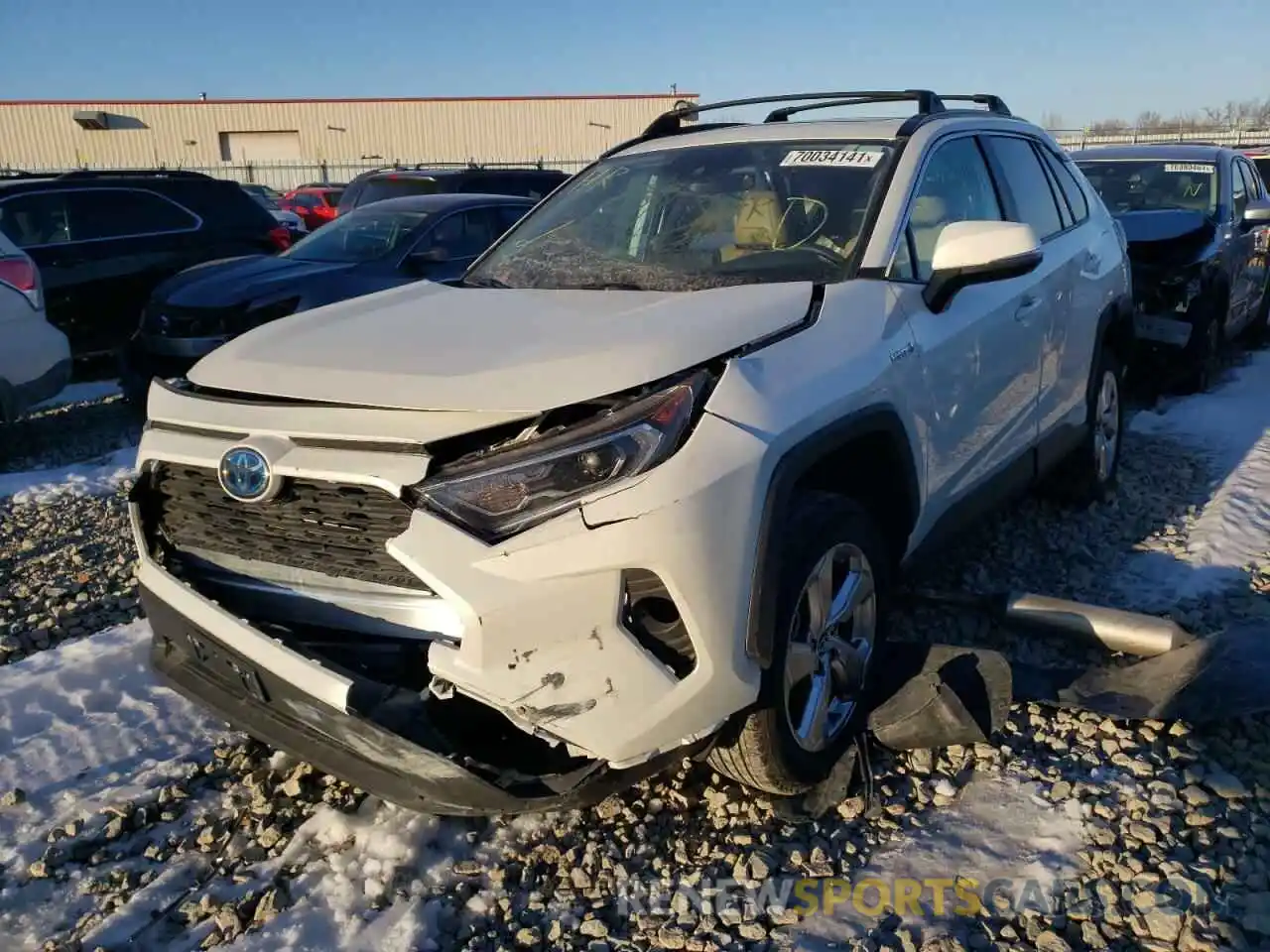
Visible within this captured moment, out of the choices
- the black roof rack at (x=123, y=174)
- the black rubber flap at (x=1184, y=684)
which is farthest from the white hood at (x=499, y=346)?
the black roof rack at (x=123, y=174)

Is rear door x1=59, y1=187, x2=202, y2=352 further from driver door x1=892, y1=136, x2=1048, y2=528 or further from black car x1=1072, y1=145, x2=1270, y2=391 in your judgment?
black car x1=1072, y1=145, x2=1270, y2=391

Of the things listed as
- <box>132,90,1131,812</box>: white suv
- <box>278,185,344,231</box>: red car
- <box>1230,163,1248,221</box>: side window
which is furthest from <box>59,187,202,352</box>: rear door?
<box>278,185,344,231</box>: red car

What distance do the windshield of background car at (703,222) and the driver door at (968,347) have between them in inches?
9.1

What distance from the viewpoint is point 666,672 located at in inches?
87.3

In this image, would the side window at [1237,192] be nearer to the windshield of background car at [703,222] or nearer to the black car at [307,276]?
the black car at [307,276]

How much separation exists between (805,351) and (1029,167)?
8.08ft

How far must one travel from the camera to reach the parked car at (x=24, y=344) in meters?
6.43

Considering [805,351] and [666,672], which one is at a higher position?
[805,351]

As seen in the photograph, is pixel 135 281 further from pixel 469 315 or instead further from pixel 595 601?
pixel 595 601

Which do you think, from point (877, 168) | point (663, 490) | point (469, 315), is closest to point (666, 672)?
point (663, 490)

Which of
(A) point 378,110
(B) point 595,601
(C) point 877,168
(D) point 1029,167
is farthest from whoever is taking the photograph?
(A) point 378,110

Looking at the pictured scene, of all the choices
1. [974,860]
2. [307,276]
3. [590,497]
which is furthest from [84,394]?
[974,860]

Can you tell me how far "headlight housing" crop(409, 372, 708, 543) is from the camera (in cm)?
219

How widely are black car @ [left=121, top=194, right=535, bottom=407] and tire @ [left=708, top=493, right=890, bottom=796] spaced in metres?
4.88
